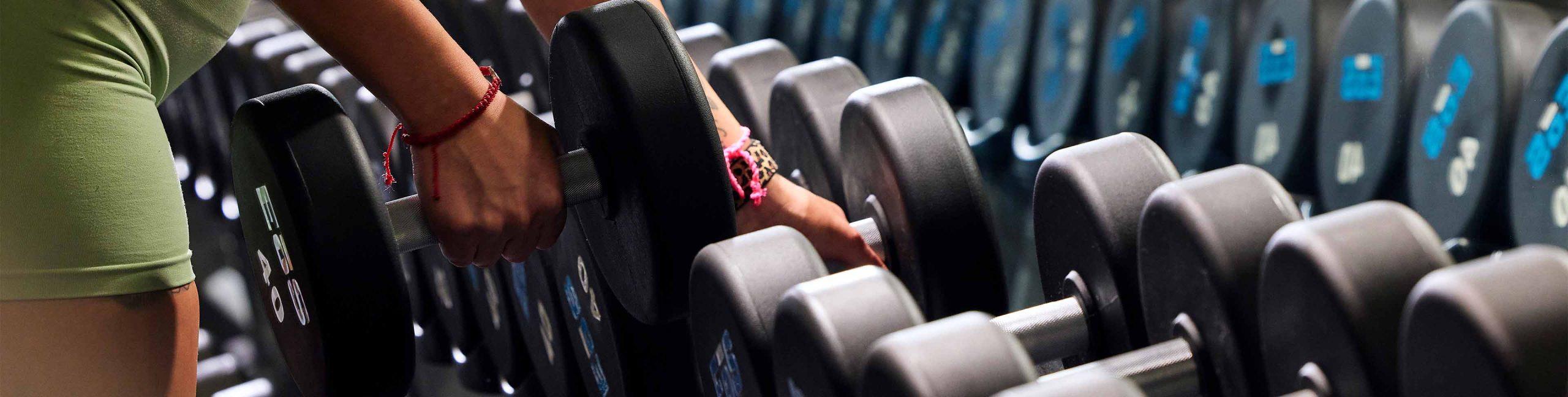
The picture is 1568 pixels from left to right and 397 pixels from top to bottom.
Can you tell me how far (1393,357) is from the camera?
672mm

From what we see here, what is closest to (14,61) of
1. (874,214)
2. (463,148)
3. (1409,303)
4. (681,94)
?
(463,148)

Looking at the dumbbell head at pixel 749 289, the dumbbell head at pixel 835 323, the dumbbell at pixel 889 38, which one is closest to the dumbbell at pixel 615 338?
the dumbbell head at pixel 749 289

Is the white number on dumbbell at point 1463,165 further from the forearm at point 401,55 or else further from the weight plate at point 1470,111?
the forearm at point 401,55

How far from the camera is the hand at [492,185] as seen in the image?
86 centimetres

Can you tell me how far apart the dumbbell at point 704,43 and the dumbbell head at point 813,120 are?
241 millimetres

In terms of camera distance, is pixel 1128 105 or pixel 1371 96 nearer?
pixel 1371 96

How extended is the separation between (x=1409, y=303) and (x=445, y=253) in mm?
589

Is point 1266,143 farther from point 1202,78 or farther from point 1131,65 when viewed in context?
point 1131,65

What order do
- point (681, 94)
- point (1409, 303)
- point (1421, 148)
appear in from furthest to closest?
point (1421, 148) → point (681, 94) → point (1409, 303)

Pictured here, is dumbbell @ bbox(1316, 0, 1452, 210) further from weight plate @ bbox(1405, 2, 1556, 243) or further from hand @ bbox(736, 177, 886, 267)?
hand @ bbox(736, 177, 886, 267)

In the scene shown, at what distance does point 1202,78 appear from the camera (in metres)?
1.69

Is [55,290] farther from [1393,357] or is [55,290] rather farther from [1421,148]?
[1421,148]

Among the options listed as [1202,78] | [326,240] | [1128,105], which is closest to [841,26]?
[1128,105]

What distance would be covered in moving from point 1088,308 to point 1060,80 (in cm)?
101
